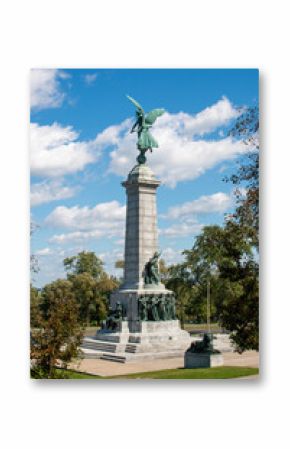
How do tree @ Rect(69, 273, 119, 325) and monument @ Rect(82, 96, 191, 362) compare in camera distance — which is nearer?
monument @ Rect(82, 96, 191, 362)

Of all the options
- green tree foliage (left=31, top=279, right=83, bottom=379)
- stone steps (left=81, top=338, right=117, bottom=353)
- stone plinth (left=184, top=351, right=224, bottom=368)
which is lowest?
stone steps (left=81, top=338, right=117, bottom=353)

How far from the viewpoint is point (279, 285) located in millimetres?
11414

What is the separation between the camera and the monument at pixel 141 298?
18906 mm

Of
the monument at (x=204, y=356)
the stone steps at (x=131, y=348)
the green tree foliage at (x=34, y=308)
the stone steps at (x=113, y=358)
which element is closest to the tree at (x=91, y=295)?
the stone steps at (x=131, y=348)

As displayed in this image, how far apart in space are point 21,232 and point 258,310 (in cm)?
477

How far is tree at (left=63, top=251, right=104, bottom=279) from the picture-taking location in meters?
34.5

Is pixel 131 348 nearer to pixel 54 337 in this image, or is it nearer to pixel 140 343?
pixel 140 343

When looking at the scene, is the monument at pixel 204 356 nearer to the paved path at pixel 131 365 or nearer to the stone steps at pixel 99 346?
the paved path at pixel 131 365

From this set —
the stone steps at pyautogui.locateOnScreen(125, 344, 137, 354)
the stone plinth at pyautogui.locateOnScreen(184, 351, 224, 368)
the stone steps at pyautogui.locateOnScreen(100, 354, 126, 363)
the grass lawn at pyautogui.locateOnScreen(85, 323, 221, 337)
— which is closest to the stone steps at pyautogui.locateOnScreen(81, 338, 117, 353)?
the stone steps at pyautogui.locateOnScreen(125, 344, 137, 354)

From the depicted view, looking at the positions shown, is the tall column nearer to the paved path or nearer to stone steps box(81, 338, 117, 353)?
stone steps box(81, 338, 117, 353)

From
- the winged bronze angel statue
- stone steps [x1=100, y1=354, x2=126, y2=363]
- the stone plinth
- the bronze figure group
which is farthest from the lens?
the bronze figure group

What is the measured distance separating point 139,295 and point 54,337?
792cm

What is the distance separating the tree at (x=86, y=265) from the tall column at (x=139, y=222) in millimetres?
13552

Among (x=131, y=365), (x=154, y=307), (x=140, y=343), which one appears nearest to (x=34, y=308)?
(x=131, y=365)
